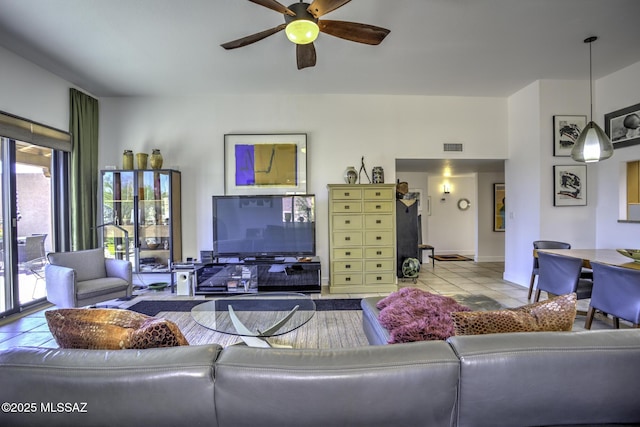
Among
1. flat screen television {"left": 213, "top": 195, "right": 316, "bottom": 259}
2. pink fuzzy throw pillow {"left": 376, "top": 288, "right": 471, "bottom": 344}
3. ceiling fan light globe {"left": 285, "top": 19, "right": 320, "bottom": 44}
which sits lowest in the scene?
pink fuzzy throw pillow {"left": 376, "top": 288, "right": 471, "bottom": 344}

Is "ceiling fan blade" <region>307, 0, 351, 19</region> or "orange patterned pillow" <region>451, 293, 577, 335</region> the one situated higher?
"ceiling fan blade" <region>307, 0, 351, 19</region>

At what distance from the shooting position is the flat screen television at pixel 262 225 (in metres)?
4.26

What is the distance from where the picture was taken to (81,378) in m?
0.85

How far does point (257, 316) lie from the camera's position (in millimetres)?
2465

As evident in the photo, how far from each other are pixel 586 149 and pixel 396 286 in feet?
8.77

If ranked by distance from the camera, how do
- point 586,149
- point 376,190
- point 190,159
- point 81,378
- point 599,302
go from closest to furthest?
point 81,378 < point 599,302 < point 586,149 < point 376,190 < point 190,159

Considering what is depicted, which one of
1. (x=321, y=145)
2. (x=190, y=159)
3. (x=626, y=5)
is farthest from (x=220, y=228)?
(x=626, y=5)

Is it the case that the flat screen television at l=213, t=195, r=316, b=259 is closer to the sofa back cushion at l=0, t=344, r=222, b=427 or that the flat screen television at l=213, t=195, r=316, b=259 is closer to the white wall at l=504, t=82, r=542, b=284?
the white wall at l=504, t=82, r=542, b=284

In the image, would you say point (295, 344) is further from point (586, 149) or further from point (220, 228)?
point (586, 149)

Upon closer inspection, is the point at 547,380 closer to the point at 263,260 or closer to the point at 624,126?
the point at 263,260

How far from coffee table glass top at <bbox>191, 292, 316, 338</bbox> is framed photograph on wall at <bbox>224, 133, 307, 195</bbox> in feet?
6.59

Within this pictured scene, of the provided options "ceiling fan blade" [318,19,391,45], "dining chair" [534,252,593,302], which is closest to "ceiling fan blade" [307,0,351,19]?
"ceiling fan blade" [318,19,391,45]

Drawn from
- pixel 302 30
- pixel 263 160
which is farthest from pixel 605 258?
pixel 263 160

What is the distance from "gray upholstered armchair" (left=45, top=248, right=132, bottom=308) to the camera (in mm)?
2994
